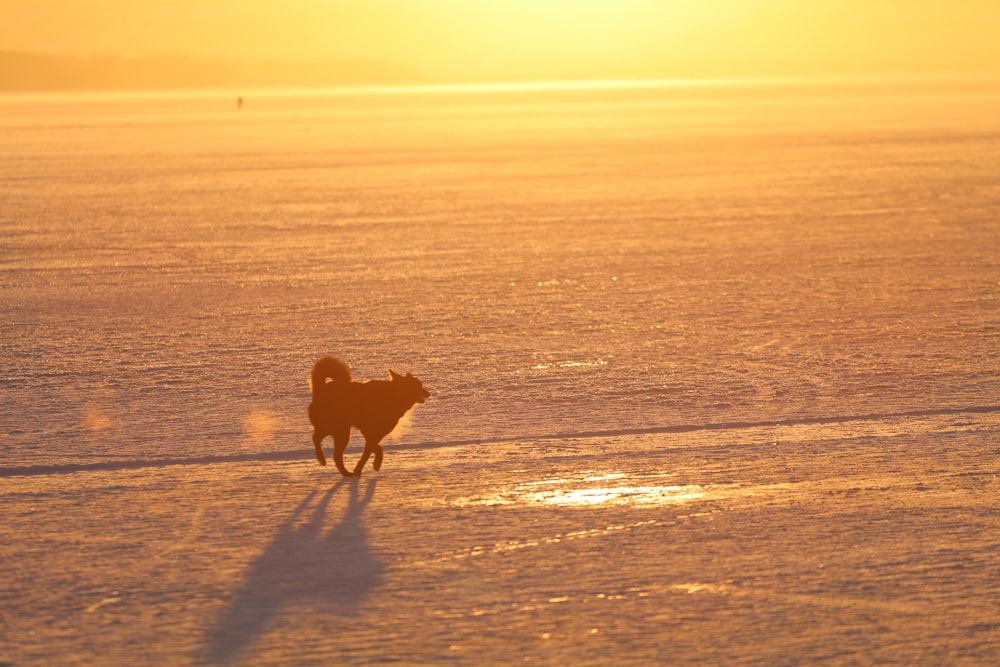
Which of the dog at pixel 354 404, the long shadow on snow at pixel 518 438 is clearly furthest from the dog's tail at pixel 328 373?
the long shadow on snow at pixel 518 438

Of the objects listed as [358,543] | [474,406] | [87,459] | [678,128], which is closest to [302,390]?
[474,406]

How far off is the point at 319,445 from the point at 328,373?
42 centimetres

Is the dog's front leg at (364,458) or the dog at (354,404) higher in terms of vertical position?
the dog at (354,404)

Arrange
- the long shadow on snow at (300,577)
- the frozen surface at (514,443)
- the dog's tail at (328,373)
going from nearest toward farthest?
the long shadow on snow at (300,577)
the frozen surface at (514,443)
the dog's tail at (328,373)

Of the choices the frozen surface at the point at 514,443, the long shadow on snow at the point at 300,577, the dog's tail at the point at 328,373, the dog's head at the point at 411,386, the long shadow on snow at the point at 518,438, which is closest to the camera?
the long shadow on snow at the point at 300,577

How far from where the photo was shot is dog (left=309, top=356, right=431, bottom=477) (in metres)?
6.52

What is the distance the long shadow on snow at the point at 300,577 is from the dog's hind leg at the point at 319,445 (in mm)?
417

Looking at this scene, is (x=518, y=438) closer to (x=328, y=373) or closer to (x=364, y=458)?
(x=364, y=458)

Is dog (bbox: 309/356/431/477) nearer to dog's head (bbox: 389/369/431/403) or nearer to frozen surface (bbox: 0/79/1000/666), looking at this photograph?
dog's head (bbox: 389/369/431/403)

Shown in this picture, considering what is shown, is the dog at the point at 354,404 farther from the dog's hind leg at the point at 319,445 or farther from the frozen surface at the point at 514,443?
the frozen surface at the point at 514,443

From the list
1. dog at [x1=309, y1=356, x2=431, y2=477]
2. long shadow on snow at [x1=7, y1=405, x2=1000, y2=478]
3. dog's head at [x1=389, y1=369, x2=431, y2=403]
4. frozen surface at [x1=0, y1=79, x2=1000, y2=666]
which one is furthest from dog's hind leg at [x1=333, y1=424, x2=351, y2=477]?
long shadow on snow at [x1=7, y1=405, x2=1000, y2=478]

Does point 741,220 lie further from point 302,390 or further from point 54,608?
point 54,608

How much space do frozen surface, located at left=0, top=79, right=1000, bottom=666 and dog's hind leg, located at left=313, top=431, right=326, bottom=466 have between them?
99mm

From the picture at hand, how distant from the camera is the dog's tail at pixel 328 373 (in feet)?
21.1
